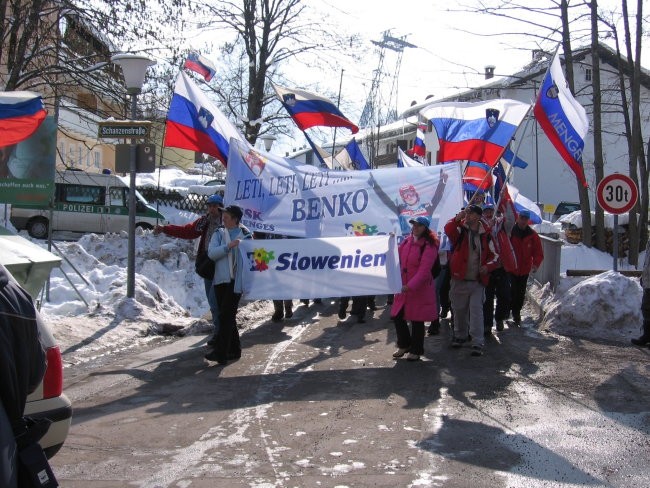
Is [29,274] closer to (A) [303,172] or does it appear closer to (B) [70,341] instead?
(B) [70,341]

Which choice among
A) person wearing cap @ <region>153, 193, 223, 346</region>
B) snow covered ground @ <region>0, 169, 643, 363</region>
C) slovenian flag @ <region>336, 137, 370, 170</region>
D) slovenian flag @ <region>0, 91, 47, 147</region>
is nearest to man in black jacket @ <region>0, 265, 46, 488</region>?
person wearing cap @ <region>153, 193, 223, 346</region>

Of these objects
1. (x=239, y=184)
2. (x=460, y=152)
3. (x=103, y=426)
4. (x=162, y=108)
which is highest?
(x=162, y=108)

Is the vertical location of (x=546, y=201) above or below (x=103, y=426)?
above

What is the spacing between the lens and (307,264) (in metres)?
8.70

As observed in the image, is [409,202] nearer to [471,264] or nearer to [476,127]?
[471,264]

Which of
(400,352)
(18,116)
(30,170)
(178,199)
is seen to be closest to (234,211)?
(400,352)

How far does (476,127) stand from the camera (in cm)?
1123

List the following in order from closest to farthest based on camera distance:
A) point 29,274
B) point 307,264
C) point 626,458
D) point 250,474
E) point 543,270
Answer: point 250,474, point 626,458, point 29,274, point 307,264, point 543,270

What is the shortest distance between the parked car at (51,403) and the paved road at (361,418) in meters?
0.81

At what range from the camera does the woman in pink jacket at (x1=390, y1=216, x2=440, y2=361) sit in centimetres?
803

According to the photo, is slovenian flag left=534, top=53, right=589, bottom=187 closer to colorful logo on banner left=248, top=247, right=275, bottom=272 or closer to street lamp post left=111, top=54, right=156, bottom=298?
colorful logo on banner left=248, top=247, right=275, bottom=272

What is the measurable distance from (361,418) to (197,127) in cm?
534

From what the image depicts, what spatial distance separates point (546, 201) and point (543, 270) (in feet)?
130

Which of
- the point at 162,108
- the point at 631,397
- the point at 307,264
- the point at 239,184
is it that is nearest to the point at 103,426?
the point at 307,264
